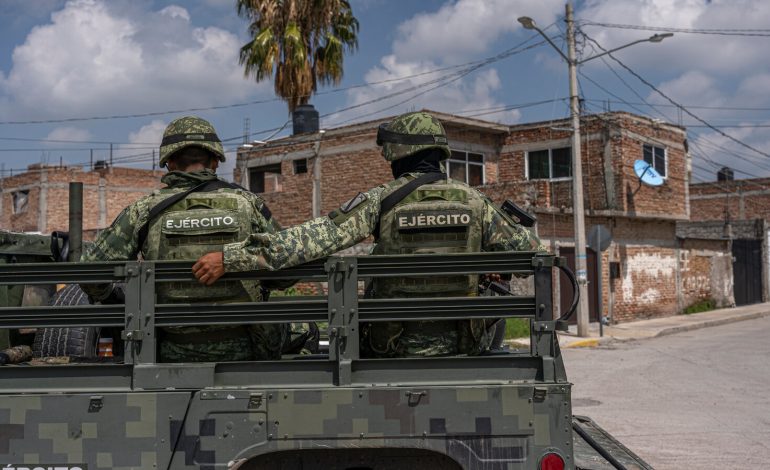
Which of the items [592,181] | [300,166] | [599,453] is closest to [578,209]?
[592,181]

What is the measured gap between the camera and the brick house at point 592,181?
21.8 meters

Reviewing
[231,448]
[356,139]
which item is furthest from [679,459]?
[356,139]

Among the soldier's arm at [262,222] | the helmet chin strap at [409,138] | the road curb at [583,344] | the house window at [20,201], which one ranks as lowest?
the road curb at [583,344]

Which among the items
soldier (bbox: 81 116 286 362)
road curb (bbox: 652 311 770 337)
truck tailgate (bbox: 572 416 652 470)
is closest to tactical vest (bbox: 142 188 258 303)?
soldier (bbox: 81 116 286 362)

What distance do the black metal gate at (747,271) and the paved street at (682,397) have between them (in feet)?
40.7

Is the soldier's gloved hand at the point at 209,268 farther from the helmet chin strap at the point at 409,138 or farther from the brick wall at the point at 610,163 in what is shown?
the brick wall at the point at 610,163

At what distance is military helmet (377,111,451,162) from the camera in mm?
3660

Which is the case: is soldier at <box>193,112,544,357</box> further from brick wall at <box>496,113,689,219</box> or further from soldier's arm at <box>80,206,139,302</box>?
brick wall at <box>496,113,689,219</box>

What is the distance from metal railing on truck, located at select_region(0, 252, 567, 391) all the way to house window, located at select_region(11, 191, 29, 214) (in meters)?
37.1

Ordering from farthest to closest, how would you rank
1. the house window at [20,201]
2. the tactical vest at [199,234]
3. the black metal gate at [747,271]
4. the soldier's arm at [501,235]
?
the house window at [20,201], the black metal gate at [747,271], the soldier's arm at [501,235], the tactical vest at [199,234]

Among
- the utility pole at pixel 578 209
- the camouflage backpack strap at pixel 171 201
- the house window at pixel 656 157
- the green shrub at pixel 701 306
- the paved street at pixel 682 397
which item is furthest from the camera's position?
the green shrub at pixel 701 306

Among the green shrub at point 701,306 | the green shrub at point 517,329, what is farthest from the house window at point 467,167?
the green shrub at point 701,306

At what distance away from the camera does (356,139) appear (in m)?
23.5

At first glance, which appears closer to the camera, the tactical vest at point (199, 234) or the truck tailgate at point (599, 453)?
the tactical vest at point (199, 234)
